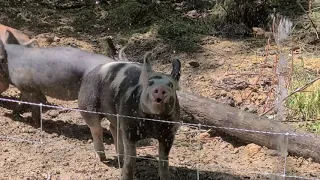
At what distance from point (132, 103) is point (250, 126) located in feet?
4.32

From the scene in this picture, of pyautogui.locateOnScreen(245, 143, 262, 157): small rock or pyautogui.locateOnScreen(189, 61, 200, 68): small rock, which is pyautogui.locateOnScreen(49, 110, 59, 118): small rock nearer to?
pyautogui.locateOnScreen(189, 61, 200, 68): small rock

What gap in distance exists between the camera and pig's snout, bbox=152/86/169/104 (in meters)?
3.89

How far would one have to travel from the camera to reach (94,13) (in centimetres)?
881

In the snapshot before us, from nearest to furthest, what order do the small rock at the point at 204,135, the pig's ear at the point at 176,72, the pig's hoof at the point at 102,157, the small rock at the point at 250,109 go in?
the pig's ear at the point at 176,72
the pig's hoof at the point at 102,157
the small rock at the point at 204,135
the small rock at the point at 250,109

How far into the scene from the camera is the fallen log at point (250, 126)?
486 centimetres

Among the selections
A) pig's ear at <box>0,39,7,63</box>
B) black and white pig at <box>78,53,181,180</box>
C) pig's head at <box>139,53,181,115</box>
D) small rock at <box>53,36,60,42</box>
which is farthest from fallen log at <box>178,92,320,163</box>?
small rock at <box>53,36,60,42</box>

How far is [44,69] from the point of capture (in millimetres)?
5230

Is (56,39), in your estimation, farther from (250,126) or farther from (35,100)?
(250,126)

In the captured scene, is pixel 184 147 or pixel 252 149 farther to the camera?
pixel 184 147

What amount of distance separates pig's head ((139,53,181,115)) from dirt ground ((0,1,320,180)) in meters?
0.64

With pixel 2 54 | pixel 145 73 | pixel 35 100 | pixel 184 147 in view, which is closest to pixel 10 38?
pixel 2 54

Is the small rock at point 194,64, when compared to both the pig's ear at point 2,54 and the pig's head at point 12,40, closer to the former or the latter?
the pig's head at point 12,40

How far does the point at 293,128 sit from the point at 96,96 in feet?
5.61

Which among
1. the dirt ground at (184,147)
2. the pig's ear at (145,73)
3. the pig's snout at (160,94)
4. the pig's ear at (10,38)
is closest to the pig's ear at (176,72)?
the pig's ear at (145,73)
